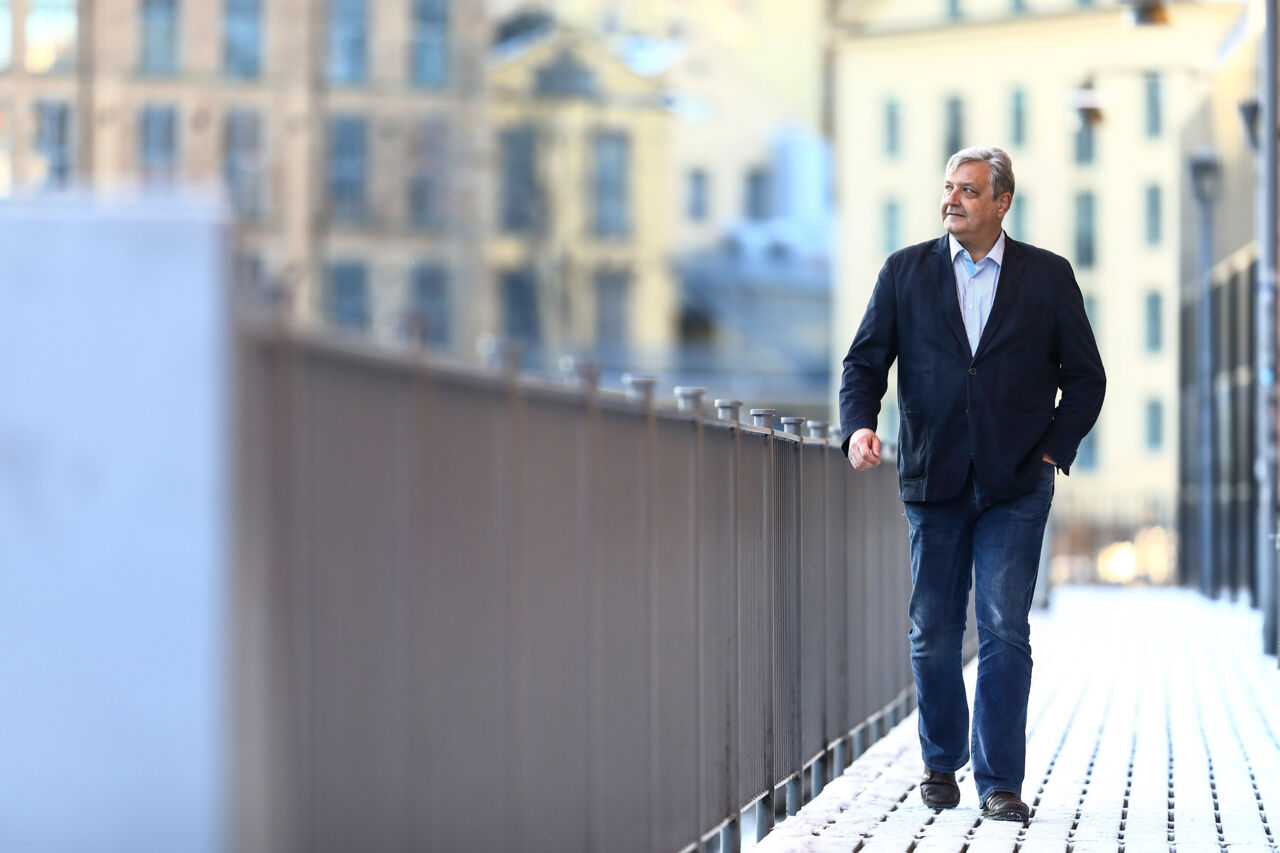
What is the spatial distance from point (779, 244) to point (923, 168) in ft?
20.5

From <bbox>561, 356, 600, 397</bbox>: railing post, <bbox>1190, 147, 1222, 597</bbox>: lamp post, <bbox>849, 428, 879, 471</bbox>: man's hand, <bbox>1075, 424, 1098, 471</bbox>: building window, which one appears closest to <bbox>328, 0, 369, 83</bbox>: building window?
<bbox>1075, 424, 1098, 471</bbox>: building window

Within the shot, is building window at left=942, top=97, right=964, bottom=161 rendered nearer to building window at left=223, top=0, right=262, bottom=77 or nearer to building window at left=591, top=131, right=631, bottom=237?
building window at left=591, top=131, right=631, bottom=237

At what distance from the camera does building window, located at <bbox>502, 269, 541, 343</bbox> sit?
71.0 meters

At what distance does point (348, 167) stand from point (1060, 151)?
22.7 meters

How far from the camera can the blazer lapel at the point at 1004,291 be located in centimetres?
752

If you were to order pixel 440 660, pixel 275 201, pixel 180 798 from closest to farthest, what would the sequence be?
1. pixel 180 798
2. pixel 440 660
3. pixel 275 201

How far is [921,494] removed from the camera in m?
7.54

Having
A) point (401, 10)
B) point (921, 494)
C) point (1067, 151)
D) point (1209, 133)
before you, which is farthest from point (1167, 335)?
point (921, 494)

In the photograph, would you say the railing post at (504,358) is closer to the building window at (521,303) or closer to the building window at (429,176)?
the building window at (521,303)

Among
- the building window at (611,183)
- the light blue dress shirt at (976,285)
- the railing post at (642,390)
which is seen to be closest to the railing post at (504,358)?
the railing post at (642,390)

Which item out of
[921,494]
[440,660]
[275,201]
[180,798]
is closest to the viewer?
[180,798]

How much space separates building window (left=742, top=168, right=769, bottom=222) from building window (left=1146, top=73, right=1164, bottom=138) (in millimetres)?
Answer: 11970

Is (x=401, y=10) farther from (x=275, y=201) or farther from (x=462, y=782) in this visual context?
(x=462, y=782)

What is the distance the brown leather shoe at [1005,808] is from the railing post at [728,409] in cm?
149
